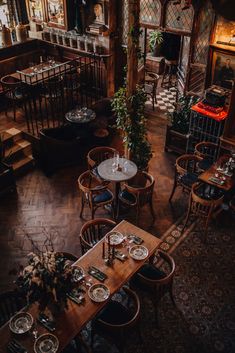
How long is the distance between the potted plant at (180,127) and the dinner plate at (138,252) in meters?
3.73

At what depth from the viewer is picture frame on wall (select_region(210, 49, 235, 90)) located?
295 inches

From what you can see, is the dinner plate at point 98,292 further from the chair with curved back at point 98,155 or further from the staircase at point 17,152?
the staircase at point 17,152

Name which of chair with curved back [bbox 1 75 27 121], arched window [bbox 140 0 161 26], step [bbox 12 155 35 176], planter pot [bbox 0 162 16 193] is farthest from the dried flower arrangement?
arched window [bbox 140 0 161 26]

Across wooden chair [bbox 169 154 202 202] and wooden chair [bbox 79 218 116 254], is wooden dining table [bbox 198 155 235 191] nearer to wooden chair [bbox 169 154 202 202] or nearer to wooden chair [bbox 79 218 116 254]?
wooden chair [bbox 169 154 202 202]

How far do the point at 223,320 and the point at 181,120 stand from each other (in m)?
4.43

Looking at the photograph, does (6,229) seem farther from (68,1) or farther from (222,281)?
(68,1)

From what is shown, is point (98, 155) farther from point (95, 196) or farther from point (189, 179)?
point (189, 179)

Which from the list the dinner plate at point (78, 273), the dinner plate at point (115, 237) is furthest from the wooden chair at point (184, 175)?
the dinner plate at point (78, 273)

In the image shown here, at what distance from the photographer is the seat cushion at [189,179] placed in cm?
662

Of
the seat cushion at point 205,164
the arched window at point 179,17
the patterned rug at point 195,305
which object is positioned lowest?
the patterned rug at point 195,305

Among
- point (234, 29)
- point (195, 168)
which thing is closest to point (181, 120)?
point (195, 168)

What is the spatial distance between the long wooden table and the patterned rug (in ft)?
2.39

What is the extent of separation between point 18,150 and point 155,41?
616 centimetres

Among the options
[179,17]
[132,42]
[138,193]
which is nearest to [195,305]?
[138,193]
